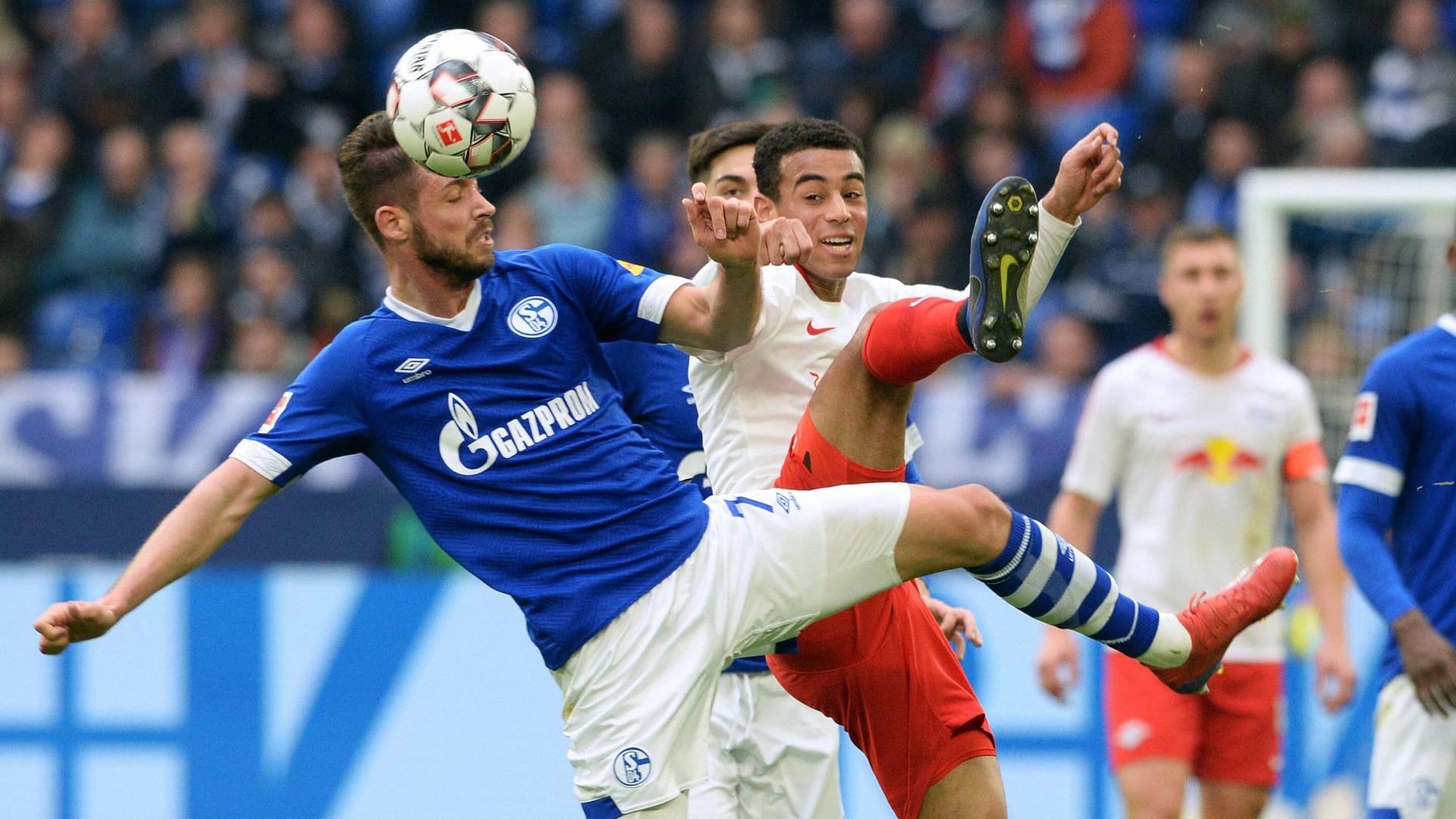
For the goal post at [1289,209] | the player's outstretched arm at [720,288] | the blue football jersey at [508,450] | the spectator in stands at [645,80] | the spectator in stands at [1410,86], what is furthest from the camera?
the spectator in stands at [645,80]

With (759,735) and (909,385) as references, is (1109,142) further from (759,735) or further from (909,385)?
(759,735)

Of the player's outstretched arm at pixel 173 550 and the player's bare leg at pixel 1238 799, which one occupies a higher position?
the player's outstretched arm at pixel 173 550

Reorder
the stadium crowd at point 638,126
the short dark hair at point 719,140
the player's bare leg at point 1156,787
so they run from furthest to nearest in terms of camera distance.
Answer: the stadium crowd at point 638,126 < the player's bare leg at point 1156,787 < the short dark hair at point 719,140

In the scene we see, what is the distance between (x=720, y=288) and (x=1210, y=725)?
298 cm

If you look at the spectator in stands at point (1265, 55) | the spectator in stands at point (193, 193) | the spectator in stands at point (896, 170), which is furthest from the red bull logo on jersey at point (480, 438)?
the spectator in stands at point (1265, 55)

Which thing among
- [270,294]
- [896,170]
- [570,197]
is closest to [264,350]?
[270,294]

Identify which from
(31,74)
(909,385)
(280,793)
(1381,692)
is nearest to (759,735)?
(909,385)

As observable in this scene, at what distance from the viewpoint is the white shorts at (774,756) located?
522 cm

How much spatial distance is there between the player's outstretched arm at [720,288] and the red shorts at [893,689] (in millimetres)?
312

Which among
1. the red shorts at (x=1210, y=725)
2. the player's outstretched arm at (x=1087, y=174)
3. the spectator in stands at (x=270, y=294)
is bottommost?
the red shorts at (x=1210, y=725)

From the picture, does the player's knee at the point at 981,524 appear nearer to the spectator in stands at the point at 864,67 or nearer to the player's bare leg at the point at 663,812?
the player's bare leg at the point at 663,812

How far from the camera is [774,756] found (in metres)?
5.23

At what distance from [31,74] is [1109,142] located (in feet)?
33.4

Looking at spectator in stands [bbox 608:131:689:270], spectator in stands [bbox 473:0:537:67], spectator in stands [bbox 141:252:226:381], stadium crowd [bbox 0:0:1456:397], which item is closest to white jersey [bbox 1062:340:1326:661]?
stadium crowd [bbox 0:0:1456:397]
